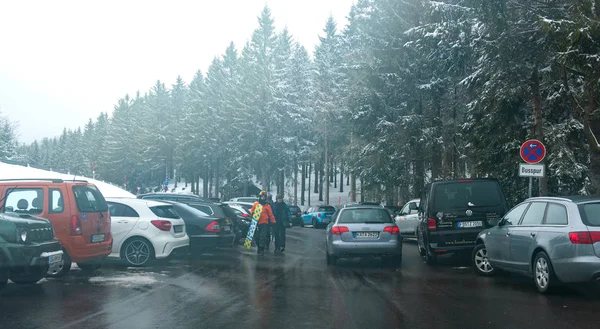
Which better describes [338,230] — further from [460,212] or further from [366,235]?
[460,212]

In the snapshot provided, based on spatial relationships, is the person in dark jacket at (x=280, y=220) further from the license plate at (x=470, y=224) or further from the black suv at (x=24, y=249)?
the black suv at (x=24, y=249)

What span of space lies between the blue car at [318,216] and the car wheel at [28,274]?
89.4 feet

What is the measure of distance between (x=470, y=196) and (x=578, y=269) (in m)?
5.15

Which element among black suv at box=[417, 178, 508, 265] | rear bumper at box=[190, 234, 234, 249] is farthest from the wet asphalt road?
rear bumper at box=[190, 234, 234, 249]

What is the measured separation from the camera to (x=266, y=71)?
2127 inches

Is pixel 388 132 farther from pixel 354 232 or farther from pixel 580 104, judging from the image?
pixel 354 232

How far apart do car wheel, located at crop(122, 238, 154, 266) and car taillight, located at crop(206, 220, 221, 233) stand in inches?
113

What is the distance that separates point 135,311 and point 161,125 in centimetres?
7280

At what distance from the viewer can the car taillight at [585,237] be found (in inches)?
346

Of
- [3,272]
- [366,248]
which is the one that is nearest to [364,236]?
[366,248]

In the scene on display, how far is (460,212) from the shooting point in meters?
13.8

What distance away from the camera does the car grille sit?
9711 millimetres

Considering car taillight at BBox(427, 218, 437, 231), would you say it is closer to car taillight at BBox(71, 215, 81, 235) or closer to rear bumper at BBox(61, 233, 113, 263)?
rear bumper at BBox(61, 233, 113, 263)

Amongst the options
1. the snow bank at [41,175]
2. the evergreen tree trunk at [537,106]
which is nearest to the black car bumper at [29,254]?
the evergreen tree trunk at [537,106]
